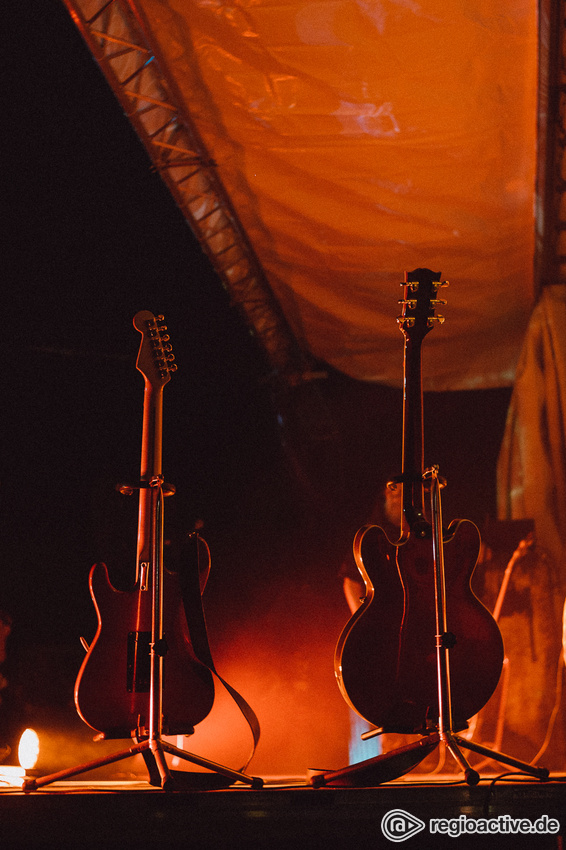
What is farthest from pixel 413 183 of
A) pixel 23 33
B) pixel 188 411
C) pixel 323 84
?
pixel 188 411

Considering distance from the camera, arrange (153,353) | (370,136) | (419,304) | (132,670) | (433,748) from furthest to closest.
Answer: (370,136) < (153,353) < (419,304) < (132,670) < (433,748)

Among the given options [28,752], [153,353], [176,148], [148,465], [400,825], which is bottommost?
[400,825]

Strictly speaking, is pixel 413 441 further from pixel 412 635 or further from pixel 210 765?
pixel 210 765

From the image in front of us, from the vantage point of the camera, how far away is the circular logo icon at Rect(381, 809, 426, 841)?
2.04 m

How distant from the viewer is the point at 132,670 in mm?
2389

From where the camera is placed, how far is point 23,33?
3.35 meters

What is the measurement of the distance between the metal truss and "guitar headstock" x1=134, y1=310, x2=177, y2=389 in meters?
1.17

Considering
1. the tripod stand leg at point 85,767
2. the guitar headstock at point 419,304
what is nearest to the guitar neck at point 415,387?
the guitar headstock at point 419,304

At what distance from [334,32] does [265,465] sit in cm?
309

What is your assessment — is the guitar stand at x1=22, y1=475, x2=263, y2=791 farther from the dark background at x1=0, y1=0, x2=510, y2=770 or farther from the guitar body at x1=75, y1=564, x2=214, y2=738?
the dark background at x1=0, y1=0, x2=510, y2=770

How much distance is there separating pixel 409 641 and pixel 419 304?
4.23 ft

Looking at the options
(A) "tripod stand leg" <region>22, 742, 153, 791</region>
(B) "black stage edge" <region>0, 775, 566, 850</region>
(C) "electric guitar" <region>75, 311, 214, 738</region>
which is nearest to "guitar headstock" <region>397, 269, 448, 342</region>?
(C) "electric guitar" <region>75, 311, 214, 738</region>

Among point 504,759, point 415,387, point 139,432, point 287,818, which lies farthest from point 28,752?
point 139,432

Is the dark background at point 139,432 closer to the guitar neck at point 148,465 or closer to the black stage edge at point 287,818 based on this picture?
the guitar neck at point 148,465
